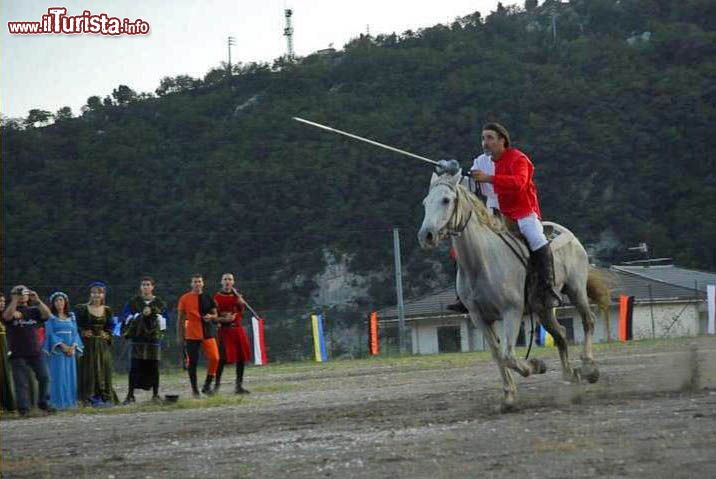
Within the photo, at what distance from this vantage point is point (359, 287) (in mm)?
86812

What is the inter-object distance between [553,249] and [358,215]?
7298cm

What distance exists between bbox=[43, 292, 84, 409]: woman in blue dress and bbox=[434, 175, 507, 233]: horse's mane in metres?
9.44

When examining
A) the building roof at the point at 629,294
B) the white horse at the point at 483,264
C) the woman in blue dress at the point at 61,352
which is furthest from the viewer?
the building roof at the point at 629,294

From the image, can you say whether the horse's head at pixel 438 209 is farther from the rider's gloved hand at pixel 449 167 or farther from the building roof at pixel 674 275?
the building roof at pixel 674 275

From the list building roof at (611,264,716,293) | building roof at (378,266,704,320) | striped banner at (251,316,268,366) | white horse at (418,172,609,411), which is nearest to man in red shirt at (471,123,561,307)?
white horse at (418,172,609,411)

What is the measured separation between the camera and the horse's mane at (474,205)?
1330cm

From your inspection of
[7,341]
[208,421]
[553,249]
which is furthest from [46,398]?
[553,249]

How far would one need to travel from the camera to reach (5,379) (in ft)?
64.3

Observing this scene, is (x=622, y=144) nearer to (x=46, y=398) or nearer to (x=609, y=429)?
(x=46, y=398)

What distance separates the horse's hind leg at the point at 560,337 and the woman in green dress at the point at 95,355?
8587mm

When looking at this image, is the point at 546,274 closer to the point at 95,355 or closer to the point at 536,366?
the point at 536,366

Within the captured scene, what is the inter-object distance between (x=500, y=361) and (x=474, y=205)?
157 cm

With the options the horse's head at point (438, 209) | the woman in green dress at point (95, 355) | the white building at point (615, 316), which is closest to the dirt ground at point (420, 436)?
the horse's head at point (438, 209)

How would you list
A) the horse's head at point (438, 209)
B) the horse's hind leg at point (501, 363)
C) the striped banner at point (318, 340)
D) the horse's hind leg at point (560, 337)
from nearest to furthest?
1. the horse's hind leg at point (501, 363)
2. the horse's head at point (438, 209)
3. the horse's hind leg at point (560, 337)
4. the striped banner at point (318, 340)
